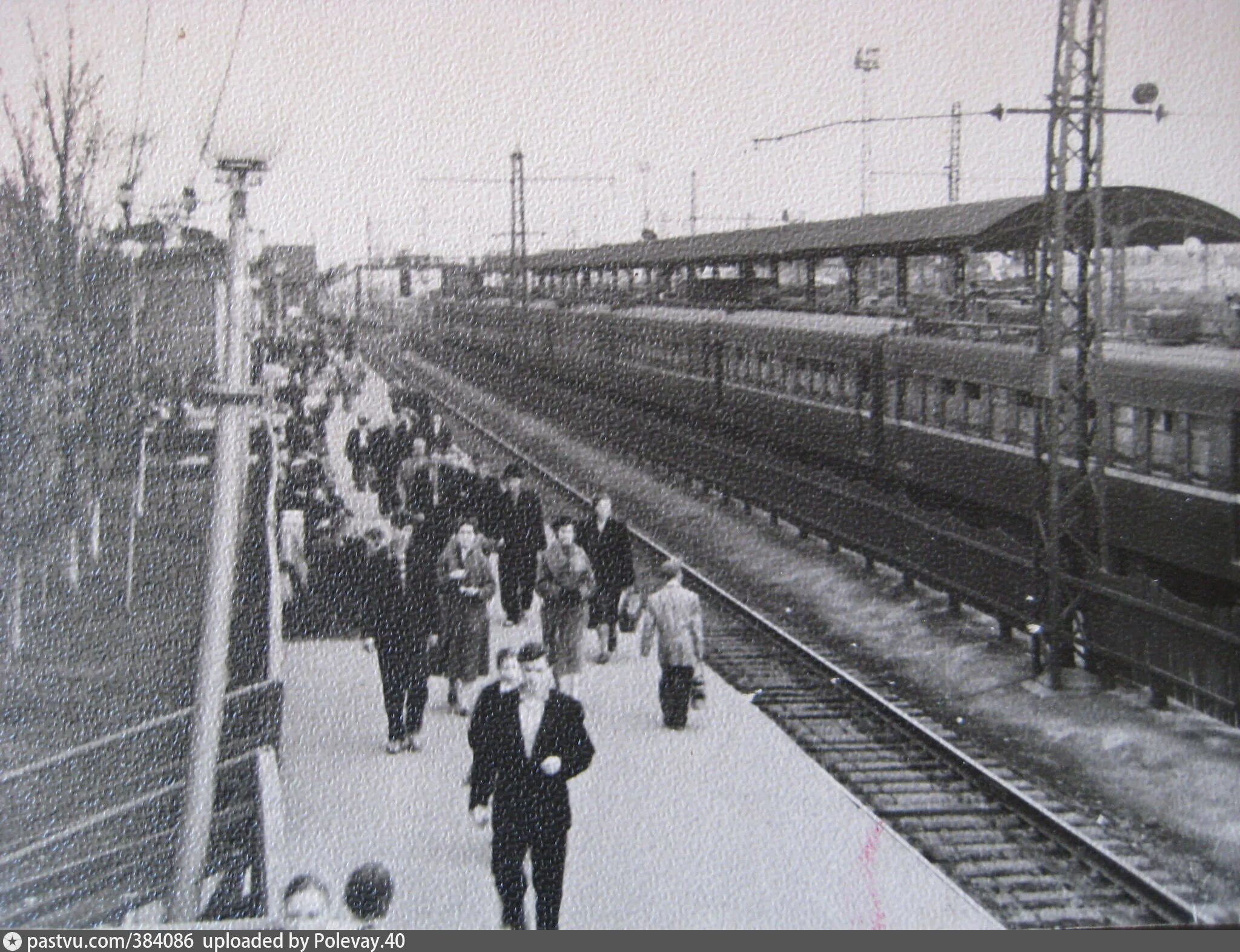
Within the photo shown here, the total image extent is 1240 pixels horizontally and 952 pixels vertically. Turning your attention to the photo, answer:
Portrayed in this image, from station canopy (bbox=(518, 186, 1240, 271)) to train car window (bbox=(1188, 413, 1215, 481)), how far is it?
111cm

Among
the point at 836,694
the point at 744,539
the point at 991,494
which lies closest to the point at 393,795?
the point at 836,694

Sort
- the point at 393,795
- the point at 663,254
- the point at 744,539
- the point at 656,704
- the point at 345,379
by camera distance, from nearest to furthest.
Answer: the point at 393,795 → the point at 656,704 → the point at 345,379 → the point at 744,539 → the point at 663,254

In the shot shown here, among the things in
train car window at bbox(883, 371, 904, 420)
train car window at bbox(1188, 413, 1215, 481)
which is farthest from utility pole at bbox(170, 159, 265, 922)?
train car window at bbox(883, 371, 904, 420)

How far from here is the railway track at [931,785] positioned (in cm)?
523

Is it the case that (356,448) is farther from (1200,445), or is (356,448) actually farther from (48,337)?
(1200,445)

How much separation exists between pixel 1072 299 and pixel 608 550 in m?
3.19

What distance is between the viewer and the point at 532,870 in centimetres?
484

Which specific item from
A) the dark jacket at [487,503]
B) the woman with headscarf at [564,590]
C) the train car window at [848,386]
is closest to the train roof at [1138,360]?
the train car window at [848,386]

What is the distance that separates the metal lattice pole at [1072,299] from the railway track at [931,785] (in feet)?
3.59

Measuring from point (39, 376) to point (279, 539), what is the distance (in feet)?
4.17

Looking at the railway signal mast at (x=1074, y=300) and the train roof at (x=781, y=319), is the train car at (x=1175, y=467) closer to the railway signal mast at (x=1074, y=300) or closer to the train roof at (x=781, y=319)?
the railway signal mast at (x=1074, y=300)

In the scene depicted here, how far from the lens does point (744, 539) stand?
9844 millimetres

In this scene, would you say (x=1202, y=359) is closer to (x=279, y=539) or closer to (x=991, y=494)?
(x=991, y=494)
